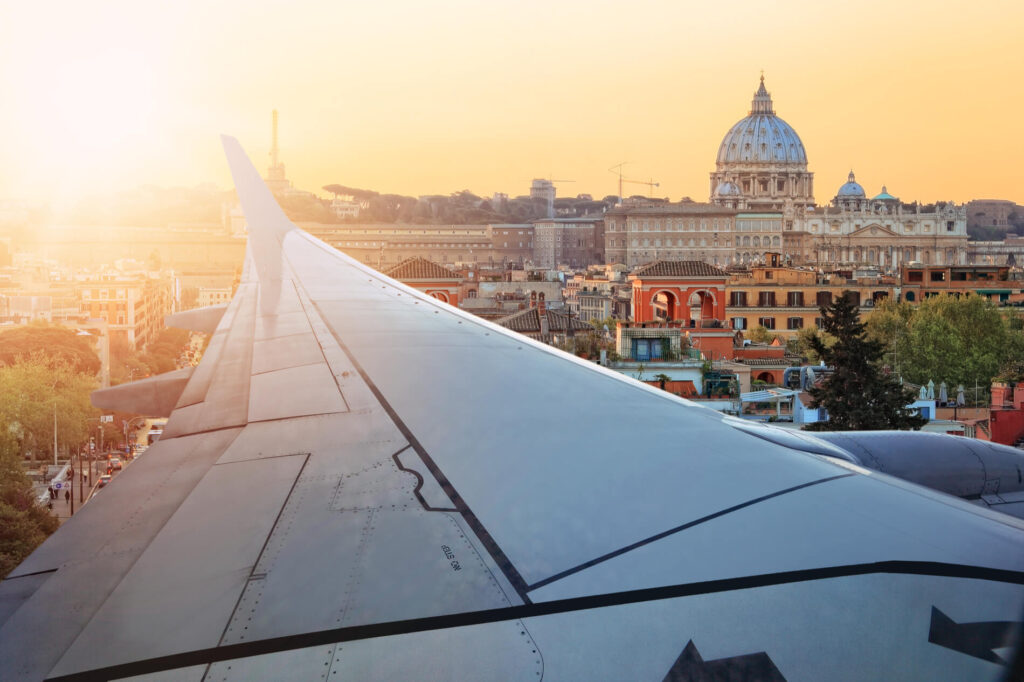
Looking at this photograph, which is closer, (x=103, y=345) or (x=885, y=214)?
(x=103, y=345)

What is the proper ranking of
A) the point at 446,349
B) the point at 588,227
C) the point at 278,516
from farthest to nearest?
1. the point at 588,227
2. the point at 446,349
3. the point at 278,516

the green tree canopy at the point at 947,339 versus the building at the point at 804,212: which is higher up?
the building at the point at 804,212

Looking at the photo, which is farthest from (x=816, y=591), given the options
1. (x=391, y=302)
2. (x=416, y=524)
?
(x=391, y=302)

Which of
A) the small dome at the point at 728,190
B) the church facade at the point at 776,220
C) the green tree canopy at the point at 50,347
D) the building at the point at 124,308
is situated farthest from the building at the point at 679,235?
the green tree canopy at the point at 50,347

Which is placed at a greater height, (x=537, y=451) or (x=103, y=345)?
(x=537, y=451)

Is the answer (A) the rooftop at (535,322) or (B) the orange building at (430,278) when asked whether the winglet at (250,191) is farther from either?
(B) the orange building at (430,278)

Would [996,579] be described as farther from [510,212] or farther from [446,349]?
[510,212]

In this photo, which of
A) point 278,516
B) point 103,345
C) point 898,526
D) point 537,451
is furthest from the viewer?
point 103,345
